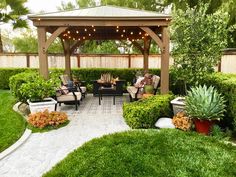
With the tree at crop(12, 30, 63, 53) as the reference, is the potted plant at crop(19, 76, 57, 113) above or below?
below

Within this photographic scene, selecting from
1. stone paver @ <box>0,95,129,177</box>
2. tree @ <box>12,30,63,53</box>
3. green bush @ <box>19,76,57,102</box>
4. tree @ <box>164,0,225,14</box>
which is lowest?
stone paver @ <box>0,95,129,177</box>

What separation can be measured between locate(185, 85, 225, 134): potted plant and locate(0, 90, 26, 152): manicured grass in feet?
13.2

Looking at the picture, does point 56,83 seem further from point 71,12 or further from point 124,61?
point 124,61

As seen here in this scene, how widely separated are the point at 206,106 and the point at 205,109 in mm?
70

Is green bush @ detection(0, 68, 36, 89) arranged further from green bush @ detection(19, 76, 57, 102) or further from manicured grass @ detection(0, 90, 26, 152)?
green bush @ detection(19, 76, 57, 102)

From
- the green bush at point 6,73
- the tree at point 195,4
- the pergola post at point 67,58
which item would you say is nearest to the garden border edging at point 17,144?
the pergola post at point 67,58

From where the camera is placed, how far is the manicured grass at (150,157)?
3.89 m

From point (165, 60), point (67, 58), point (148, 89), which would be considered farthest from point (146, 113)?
point (67, 58)

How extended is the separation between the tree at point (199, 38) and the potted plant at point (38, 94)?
3775mm

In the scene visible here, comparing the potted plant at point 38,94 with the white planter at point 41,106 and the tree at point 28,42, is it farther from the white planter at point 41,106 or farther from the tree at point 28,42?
the tree at point 28,42

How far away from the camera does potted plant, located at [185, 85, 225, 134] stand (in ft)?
18.1

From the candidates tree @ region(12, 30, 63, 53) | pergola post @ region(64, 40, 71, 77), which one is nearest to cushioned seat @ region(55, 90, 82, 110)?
pergola post @ region(64, 40, 71, 77)

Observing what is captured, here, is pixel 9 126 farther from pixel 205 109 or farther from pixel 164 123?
pixel 205 109

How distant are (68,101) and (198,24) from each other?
15.5 ft
